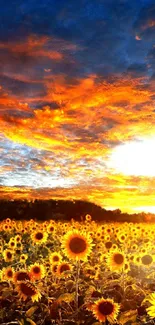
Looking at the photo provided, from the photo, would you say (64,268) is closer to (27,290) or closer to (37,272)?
(37,272)

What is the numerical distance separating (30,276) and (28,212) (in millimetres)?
24334

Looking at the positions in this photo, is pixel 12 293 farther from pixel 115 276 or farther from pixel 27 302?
pixel 115 276

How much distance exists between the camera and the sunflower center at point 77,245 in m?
7.80

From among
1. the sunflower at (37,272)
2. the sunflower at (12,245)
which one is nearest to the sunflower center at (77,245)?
the sunflower at (37,272)

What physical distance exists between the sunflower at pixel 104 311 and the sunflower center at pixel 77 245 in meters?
1.56

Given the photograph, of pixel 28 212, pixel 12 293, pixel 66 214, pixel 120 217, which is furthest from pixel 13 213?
pixel 12 293

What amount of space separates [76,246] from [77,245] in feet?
0.08

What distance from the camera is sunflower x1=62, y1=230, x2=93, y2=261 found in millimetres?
7773

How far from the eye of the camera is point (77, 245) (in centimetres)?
782

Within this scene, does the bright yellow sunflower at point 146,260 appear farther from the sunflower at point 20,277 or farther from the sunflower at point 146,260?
the sunflower at point 20,277

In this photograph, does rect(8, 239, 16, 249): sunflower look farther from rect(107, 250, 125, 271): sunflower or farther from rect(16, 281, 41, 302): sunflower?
rect(16, 281, 41, 302): sunflower

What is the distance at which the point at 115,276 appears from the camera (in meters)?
10.7

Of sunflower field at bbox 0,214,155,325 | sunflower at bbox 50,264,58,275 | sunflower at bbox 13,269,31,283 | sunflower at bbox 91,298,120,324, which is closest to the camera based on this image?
sunflower at bbox 91,298,120,324

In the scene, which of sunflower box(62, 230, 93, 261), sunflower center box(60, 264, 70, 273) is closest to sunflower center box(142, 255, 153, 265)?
sunflower center box(60, 264, 70, 273)
